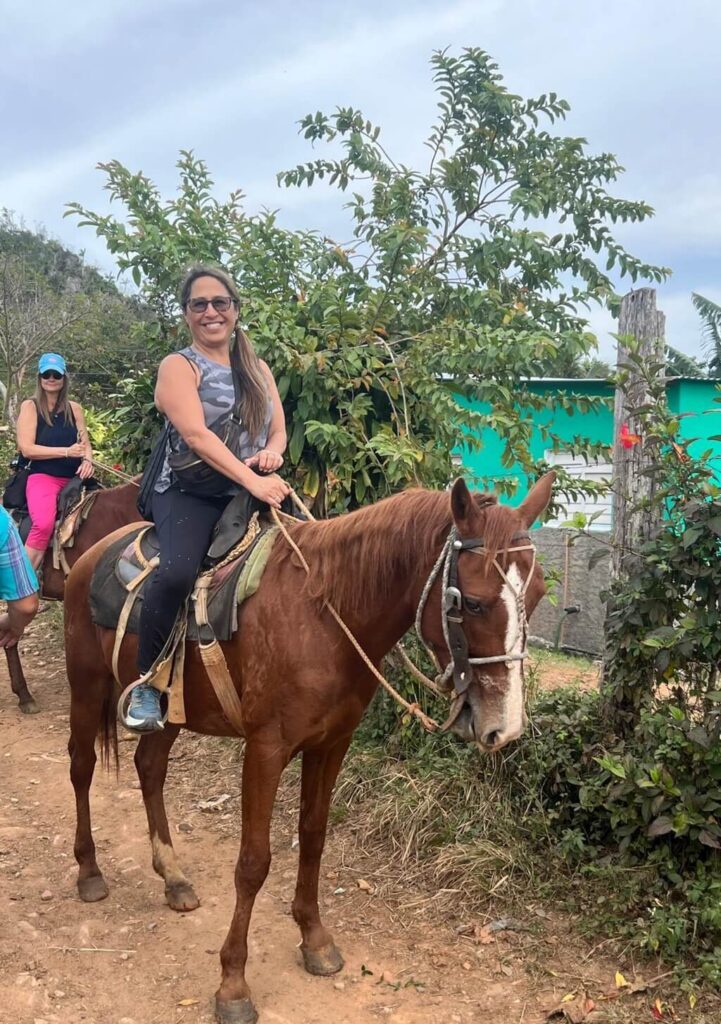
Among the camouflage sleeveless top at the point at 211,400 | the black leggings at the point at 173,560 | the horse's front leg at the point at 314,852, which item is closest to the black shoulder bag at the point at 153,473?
the camouflage sleeveless top at the point at 211,400

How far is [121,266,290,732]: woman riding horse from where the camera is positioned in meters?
3.10

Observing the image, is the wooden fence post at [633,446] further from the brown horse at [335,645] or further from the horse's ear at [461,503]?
the horse's ear at [461,503]

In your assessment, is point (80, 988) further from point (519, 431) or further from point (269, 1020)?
point (519, 431)

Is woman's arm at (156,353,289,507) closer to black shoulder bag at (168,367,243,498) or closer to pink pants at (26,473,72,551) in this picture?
black shoulder bag at (168,367,243,498)

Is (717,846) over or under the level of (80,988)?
over

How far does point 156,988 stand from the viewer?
3154 millimetres

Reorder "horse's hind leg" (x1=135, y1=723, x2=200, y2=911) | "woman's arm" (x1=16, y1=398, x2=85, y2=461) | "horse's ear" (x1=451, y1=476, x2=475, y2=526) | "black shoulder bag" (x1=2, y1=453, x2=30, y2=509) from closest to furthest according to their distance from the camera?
"horse's ear" (x1=451, y1=476, x2=475, y2=526) → "horse's hind leg" (x1=135, y1=723, x2=200, y2=911) → "woman's arm" (x1=16, y1=398, x2=85, y2=461) → "black shoulder bag" (x1=2, y1=453, x2=30, y2=509)

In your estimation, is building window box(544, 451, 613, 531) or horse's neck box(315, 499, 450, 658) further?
building window box(544, 451, 613, 531)

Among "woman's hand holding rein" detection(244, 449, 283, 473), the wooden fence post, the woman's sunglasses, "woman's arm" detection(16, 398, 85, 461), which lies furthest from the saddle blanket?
"woman's arm" detection(16, 398, 85, 461)

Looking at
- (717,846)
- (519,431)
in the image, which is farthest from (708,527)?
(519,431)

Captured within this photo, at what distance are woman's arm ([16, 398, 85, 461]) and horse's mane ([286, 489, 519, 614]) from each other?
427 centimetres

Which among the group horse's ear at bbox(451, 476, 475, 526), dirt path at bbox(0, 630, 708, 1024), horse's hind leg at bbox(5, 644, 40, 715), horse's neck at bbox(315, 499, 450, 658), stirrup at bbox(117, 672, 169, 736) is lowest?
dirt path at bbox(0, 630, 708, 1024)

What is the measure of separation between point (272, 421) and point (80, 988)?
8.50ft

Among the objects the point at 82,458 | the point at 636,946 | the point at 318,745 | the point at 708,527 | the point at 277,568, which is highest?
the point at 82,458
